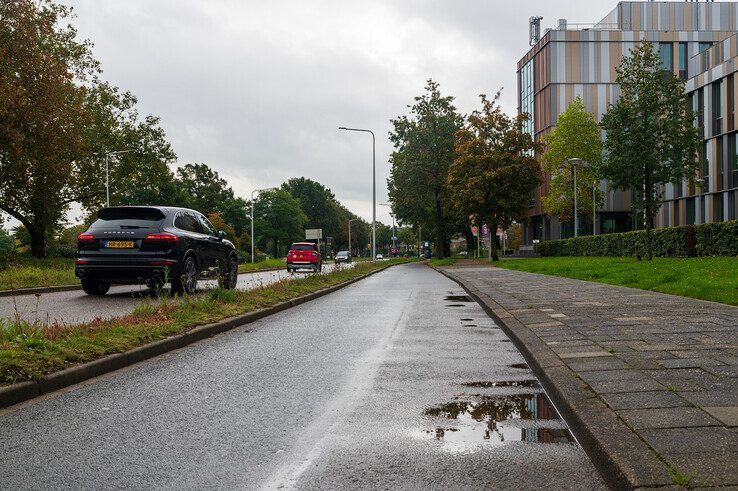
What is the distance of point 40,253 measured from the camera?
38719 millimetres

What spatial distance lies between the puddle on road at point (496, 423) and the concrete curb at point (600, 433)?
12cm

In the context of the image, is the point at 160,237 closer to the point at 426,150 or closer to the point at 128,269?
the point at 128,269

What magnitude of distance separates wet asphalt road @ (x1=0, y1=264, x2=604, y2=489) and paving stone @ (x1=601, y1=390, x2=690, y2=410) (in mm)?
382

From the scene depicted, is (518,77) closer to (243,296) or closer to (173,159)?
(173,159)

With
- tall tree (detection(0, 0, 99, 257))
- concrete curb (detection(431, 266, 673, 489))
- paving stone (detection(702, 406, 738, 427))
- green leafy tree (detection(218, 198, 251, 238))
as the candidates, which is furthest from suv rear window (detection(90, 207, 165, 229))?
green leafy tree (detection(218, 198, 251, 238))

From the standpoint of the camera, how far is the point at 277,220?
98125mm

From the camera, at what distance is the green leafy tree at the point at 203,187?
10006cm

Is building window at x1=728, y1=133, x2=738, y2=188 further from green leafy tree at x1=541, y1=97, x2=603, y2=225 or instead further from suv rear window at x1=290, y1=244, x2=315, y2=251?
suv rear window at x1=290, y1=244, x2=315, y2=251

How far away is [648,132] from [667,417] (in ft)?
68.8

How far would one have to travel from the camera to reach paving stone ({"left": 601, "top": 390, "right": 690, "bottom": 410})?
4102mm

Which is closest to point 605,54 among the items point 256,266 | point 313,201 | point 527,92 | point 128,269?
point 527,92

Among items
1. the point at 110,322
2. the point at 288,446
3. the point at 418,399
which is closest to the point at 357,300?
the point at 110,322

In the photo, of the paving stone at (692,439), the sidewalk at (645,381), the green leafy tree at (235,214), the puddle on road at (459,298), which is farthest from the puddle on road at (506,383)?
the green leafy tree at (235,214)

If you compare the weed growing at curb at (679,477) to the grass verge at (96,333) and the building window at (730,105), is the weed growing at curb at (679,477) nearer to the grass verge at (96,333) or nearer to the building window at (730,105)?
the grass verge at (96,333)
